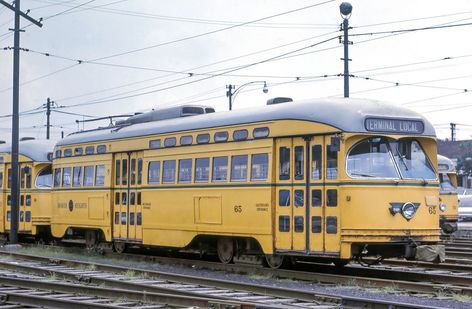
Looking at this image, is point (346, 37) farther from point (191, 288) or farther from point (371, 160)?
point (191, 288)

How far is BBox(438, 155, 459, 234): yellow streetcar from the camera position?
27703 millimetres

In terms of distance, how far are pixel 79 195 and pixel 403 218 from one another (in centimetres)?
984

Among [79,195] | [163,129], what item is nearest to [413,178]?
[163,129]

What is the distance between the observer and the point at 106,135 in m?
20.2

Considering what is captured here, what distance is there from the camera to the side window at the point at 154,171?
58.9ft

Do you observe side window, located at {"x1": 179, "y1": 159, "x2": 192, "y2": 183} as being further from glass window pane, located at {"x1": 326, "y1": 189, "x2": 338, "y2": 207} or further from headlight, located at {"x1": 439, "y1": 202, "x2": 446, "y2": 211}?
headlight, located at {"x1": 439, "y1": 202, "x2": 446, "y2": 211}

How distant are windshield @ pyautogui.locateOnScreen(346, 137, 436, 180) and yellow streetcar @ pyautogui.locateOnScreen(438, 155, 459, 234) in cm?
1326

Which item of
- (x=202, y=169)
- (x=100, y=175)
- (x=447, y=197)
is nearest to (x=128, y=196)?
(x=100, y=175)

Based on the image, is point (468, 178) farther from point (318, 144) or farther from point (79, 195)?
point (318, 144)

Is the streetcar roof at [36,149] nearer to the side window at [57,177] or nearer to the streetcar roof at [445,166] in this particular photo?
the side window at [57,177]

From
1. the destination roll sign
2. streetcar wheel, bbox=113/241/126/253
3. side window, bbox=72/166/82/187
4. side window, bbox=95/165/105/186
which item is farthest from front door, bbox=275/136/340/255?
side window, bbox=72/166/82/187

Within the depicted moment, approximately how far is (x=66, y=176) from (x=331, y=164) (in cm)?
1003

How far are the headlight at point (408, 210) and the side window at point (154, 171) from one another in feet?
20.0

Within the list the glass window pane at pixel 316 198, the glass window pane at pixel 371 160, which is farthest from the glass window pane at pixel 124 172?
the glass window pane at pixel 371 160
